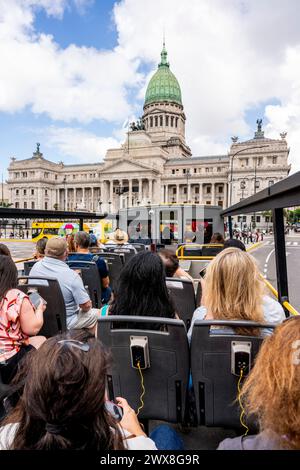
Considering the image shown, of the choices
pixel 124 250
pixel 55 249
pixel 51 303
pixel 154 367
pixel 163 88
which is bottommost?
pixel 154 367

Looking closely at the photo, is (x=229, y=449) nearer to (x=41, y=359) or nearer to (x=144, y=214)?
(x=41, y=359)

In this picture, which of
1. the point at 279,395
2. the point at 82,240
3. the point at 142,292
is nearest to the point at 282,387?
the point at 279,395

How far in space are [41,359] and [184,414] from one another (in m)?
1.76

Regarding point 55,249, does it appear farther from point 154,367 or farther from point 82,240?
point 154,367

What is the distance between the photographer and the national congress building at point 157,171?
284ft

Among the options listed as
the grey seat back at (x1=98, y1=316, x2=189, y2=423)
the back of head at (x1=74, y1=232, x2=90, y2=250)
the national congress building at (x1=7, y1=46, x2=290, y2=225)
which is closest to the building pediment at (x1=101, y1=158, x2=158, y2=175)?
the national congress building at (x1=7, y1=46, x2=290, y2=225)

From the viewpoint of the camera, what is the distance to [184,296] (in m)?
4.40

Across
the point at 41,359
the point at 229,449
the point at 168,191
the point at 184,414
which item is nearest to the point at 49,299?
the point at 184,414

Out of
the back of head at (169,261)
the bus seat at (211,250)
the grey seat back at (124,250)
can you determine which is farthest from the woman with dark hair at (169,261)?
the bus seat at (211,250)

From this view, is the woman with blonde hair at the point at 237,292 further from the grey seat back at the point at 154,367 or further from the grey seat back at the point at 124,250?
the grey seat back at the point at 124,250

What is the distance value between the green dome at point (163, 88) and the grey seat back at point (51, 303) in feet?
363

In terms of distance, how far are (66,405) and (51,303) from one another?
8.86 feet

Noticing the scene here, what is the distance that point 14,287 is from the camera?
2.96 m

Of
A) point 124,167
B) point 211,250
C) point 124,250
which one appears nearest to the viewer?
point 124,250
